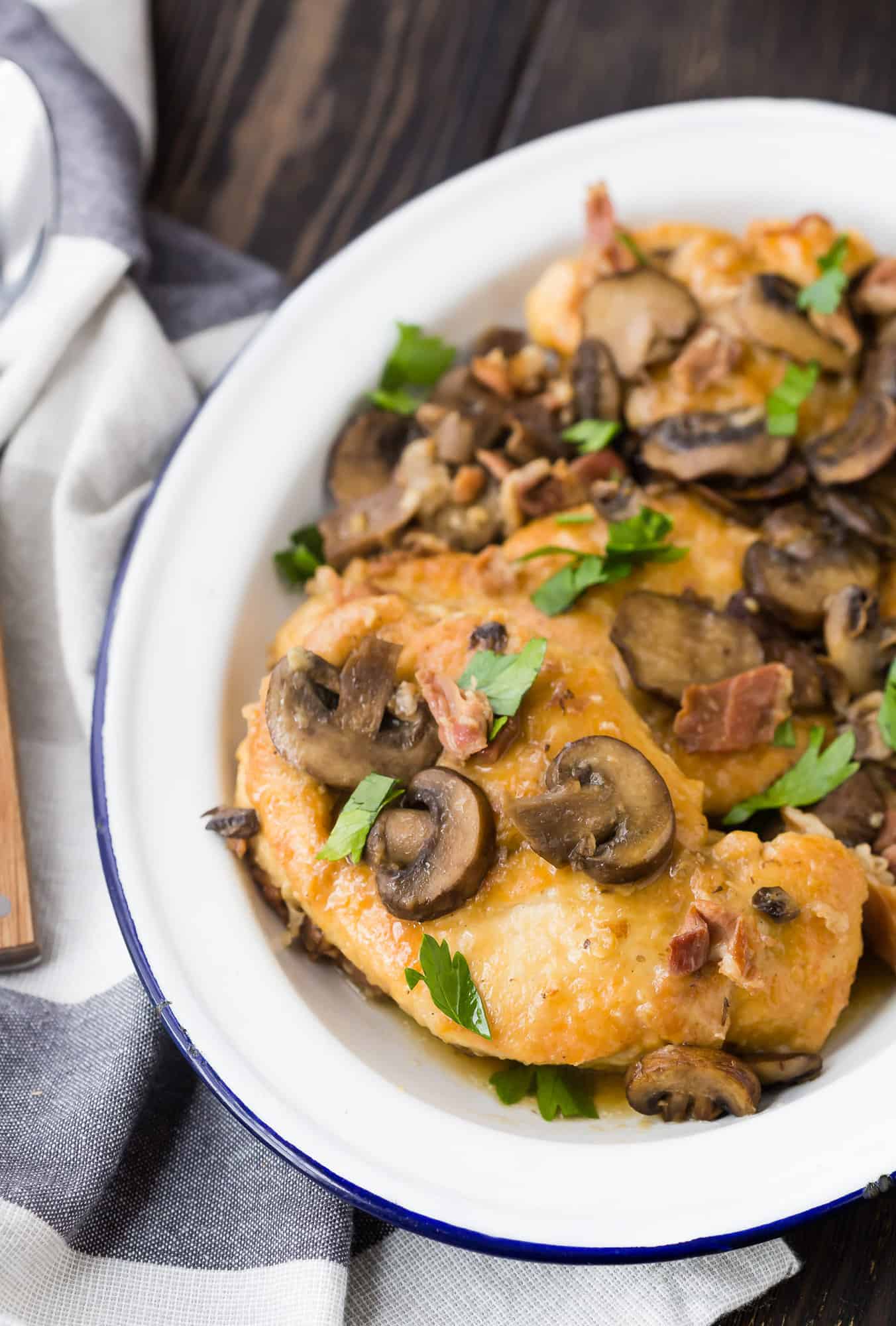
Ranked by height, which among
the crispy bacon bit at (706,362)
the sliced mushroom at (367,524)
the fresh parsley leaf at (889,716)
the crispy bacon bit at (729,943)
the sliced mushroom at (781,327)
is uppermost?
the sliced mushroom at (781,327)

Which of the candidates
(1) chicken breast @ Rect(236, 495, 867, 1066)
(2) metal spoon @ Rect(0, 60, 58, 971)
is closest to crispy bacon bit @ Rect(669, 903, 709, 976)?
(1) chicken breast @ Rect(236, 495, 867, 1066)

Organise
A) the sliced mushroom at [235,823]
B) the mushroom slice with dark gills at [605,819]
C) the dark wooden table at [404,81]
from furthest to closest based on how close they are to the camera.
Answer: the dark wooden table at [404,81] → the sliced mushroom at [235,823] → the mushroom slice with dark gills at [605,819]

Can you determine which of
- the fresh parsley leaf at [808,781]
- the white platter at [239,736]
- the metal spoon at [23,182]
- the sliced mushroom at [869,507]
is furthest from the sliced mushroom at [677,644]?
the metal spoon at [23,182]

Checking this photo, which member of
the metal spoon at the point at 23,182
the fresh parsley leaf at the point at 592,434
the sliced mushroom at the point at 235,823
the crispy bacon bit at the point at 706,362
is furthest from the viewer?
the metal spoon at the point at 23,182

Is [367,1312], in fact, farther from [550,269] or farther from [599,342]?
[550,269]

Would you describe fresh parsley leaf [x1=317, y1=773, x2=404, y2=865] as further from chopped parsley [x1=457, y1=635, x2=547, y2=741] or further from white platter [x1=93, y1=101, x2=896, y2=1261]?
white platter [x1=93, y1=101, x2=896, y2=1261]

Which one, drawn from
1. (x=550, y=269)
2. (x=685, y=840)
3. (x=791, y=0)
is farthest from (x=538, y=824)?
(x=791, y=0)

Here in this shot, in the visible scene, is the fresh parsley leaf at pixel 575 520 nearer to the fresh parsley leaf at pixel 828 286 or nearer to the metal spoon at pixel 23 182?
the fresh parsley leaf at pixel 828 286
